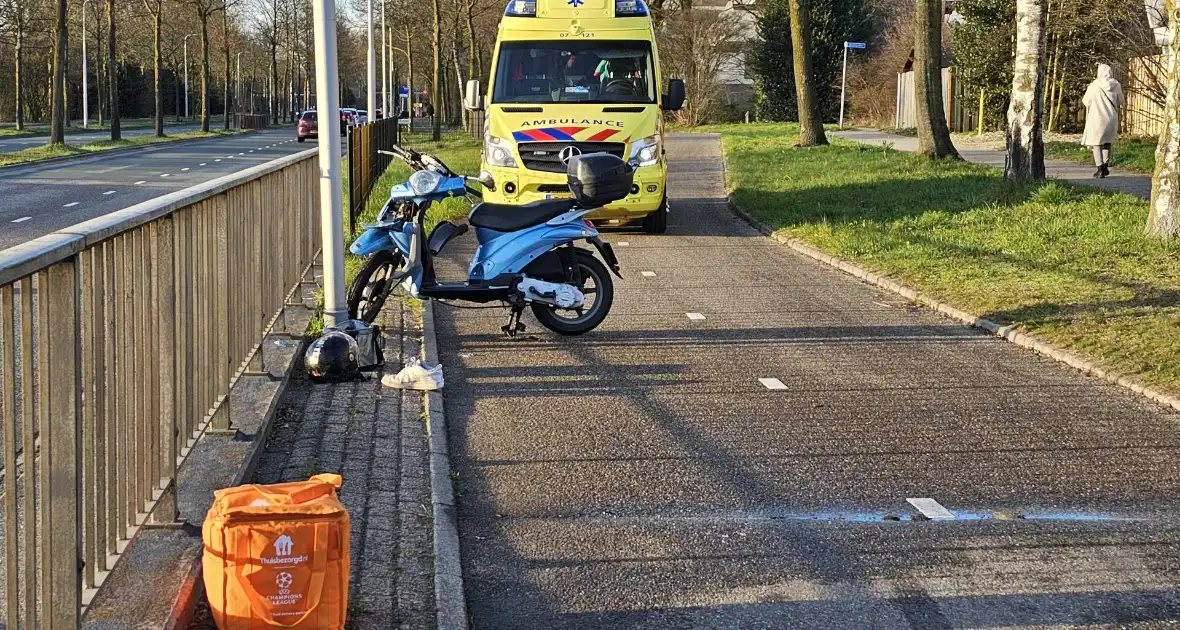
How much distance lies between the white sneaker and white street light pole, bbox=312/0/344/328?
0.74m

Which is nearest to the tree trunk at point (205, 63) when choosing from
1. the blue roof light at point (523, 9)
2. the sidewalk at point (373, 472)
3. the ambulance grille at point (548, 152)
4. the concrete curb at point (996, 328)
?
the blue roof light at point (523, 9)

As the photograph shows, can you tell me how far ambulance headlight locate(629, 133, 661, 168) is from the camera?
15648 millimetres

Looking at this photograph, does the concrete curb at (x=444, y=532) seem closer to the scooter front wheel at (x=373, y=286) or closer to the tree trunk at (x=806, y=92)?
the scooter front wheel at (x=373, y=286)

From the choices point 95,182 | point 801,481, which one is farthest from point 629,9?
point 95,182

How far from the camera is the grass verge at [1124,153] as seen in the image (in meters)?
24.5

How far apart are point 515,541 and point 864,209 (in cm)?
1372

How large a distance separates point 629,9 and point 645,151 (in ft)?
7.30

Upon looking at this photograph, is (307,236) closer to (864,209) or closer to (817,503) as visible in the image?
(817,503)

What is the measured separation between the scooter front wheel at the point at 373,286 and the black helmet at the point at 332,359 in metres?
1.58

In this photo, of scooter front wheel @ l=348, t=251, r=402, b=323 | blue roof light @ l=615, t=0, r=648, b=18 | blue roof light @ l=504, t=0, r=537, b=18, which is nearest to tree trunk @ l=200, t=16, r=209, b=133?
blue roof light @ l=504, t=0, r=537, b=18

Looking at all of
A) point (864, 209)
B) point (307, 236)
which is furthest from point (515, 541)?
point (864, 209)

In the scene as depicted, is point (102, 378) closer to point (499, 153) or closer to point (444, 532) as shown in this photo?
point (444, 532)

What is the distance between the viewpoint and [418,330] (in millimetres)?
9688

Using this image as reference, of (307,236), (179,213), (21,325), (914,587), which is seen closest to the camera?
(21,325)
